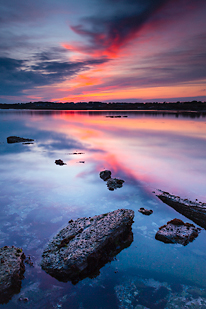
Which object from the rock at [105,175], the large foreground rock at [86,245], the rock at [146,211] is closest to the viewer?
the large foreground rock at [86,245]

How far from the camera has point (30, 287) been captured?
16.4 ft

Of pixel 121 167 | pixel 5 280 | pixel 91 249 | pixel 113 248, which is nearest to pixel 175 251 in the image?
pixel 113 248

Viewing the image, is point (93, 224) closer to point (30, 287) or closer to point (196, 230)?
point (30, 287)

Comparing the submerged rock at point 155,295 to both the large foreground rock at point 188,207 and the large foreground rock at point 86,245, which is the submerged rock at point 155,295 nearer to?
the large foreground rock at point 86,245

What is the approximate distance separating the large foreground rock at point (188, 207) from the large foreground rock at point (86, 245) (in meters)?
2.93

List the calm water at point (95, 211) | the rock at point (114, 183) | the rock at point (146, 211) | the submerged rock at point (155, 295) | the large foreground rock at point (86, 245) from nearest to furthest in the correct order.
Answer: the submerged rock at point (155, 295) → the calm water at point (95, 211) → the large foreground rock at point (86, 245) → the rock at point (146, 211) → the rock at point (114, 183)

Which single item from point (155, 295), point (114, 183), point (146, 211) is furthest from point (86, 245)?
point (114, 183)

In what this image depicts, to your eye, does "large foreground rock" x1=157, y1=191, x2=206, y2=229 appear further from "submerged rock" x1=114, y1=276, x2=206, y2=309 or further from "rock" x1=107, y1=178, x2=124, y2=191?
"submerged rock" x1=114, y1=276, x2=206, y2=309

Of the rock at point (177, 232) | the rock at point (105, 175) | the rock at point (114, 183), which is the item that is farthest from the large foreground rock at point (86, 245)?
the rock at point (105, 175)

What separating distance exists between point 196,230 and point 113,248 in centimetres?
352

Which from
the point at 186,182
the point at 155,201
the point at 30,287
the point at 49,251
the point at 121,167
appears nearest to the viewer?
the point at 30,287

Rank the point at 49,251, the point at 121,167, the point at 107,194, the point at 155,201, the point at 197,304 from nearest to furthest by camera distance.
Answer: the point at 197,304, the point at 49,251, the point at 155,201, the point at 107,194, the point at 121,167

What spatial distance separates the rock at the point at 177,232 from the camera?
22.0 feet

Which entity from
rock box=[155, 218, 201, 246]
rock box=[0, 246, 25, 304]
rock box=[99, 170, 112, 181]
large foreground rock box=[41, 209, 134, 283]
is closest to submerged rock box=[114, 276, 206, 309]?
large foreground rock box=[41, 209, 134, 283]
